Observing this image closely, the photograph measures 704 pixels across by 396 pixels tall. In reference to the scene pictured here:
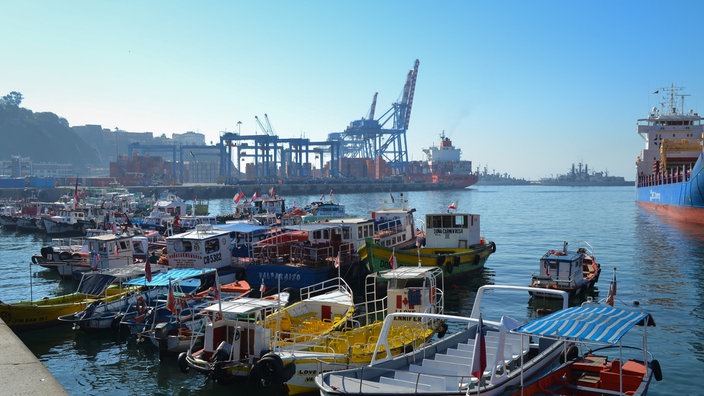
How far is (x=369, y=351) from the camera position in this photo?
1653 centimetres

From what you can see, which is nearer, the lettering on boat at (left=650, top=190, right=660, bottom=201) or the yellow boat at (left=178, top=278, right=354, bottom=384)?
the yellow boat at (left=178, top=278, right=354, bottom=384)

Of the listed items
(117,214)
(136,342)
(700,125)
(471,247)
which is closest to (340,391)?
(136,342)

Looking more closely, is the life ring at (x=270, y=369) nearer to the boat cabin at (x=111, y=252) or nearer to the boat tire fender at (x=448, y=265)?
the boat tire fender at (x=448, y=265)

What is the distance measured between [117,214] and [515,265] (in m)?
43.1

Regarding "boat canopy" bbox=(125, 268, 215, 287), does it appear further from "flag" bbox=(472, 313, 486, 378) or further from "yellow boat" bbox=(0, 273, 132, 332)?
"flag" bbox=(472, 313, 486, 378)

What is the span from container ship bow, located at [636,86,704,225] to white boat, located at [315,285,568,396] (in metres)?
48.0

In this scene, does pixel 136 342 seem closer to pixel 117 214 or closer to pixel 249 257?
pixel 249 257

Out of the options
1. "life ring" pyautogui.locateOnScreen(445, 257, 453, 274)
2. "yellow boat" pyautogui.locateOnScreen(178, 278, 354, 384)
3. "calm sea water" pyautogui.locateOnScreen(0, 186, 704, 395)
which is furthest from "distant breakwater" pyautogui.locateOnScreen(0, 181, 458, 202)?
"yellow boat" pyautogui.locateOnScreen(178, 278, 354, 384)

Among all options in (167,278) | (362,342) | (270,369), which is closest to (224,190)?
(167,278)

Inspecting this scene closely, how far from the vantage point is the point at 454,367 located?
46.8 ft

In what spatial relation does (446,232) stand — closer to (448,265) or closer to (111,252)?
(448,265)

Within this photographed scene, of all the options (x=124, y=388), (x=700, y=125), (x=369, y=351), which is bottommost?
(x=124, y=388)

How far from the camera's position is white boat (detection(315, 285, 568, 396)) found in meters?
12.0

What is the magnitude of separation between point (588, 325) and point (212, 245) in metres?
22.3
